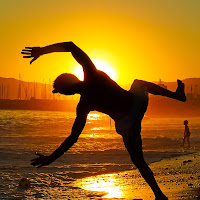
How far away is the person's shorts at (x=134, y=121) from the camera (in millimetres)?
5555

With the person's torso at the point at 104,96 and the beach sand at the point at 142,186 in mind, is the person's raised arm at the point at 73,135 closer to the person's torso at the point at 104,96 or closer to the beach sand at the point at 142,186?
the person's torso at the point at 104,96

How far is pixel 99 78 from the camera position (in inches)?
203

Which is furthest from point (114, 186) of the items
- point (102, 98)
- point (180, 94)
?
point (102, 98)

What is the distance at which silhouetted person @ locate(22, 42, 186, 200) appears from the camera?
5133mm

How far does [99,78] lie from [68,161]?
40.3 feet

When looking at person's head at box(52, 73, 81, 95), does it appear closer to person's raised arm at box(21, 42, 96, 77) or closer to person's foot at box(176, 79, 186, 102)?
person's raised arm at box(21, 42, 96, 77)

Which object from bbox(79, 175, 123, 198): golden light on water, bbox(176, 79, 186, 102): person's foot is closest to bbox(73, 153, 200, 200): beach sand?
bbox(79, 175, 123, 198): golden light on water

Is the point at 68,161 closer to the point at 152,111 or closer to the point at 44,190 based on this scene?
the point at 44,190

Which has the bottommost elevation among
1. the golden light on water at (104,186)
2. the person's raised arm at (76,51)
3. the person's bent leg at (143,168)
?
the golden light on water at (104,186)

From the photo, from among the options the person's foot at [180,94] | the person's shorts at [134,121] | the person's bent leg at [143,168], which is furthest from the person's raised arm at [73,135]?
the person's foot at [180,94]

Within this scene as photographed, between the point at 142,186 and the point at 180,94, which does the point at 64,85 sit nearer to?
the point at 180,94

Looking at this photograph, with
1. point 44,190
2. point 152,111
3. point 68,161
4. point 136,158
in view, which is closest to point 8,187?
point 44,190

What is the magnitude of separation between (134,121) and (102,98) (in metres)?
0.60

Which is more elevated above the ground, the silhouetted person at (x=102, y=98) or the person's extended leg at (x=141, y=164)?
the silhouetted person at (x=102, y=98)
